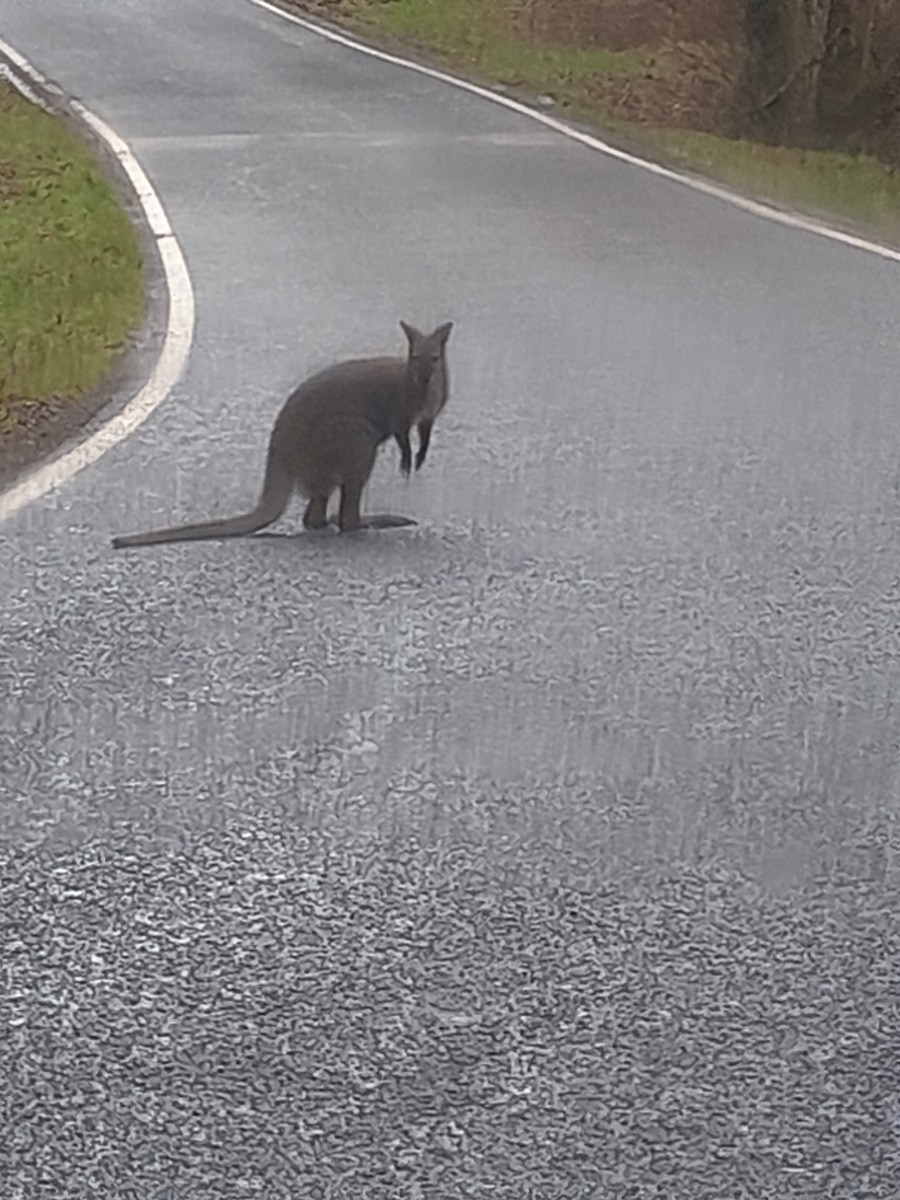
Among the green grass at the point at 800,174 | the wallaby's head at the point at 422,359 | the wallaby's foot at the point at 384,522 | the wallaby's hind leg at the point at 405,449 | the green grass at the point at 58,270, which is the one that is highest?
the wallaby's head at the point at 422,359

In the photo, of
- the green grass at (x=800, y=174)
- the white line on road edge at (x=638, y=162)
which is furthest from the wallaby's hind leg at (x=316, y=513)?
the green grass at (x=800, y=174)

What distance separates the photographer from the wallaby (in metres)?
8.30

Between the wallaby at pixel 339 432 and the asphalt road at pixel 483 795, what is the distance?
5.0 inches

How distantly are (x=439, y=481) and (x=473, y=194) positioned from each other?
28.5 ft

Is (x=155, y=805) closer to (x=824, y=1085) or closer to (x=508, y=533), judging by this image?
(x=824, y=1085)

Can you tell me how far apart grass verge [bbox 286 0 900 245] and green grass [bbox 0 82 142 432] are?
4.94 meters

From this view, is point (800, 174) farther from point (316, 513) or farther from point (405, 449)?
point (316, 513)

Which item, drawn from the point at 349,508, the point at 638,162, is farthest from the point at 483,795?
the point at 638,162

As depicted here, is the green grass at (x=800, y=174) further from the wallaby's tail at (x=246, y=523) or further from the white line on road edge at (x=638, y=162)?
the wallaby's tail at (x=246, y=523)

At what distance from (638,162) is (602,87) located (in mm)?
6304

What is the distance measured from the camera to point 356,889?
546cm

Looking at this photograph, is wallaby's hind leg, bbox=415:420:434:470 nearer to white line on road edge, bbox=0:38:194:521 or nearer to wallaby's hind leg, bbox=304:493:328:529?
wallaby's hind leg, bbox=304:493:328:529

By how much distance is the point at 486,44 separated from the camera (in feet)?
94.0

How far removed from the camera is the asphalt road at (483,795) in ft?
14.6
